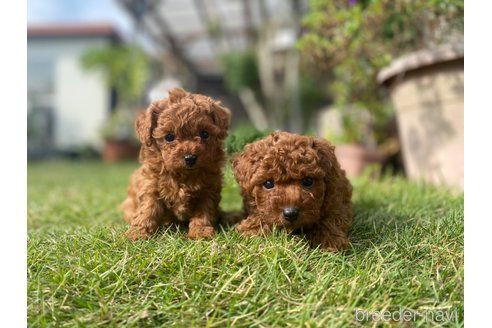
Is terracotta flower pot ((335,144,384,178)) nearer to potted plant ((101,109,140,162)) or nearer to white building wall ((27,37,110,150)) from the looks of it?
potted plant ((101,109,140,162))

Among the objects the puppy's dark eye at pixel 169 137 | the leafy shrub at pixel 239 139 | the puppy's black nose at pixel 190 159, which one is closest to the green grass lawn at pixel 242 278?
the puppy's black nose at pixel 190 159

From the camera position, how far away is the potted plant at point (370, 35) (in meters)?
3.46

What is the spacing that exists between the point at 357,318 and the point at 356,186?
7.63ft

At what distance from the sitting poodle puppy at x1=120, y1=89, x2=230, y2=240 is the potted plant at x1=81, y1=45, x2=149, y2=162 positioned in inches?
356

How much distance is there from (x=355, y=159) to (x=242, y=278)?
11.3 ft

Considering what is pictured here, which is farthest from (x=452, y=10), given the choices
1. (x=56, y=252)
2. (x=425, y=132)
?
(x=56, y=252)

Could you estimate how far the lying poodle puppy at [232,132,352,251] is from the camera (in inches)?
76.7

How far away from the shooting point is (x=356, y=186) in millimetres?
3807

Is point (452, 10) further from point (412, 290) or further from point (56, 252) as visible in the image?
point (56, 252)

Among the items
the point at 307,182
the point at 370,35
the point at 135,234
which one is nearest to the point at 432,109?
the point at 370,35

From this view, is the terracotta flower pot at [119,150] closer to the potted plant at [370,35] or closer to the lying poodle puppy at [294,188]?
the potted plant at [370,35]

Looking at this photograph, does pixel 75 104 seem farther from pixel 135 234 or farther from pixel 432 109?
pixel 135 234

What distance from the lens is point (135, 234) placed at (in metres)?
2.21

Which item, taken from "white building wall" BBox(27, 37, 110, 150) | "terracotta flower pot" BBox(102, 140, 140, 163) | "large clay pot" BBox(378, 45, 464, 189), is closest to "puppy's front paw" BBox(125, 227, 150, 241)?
"large clay pot" BBox(378, 45, 464, 189)
